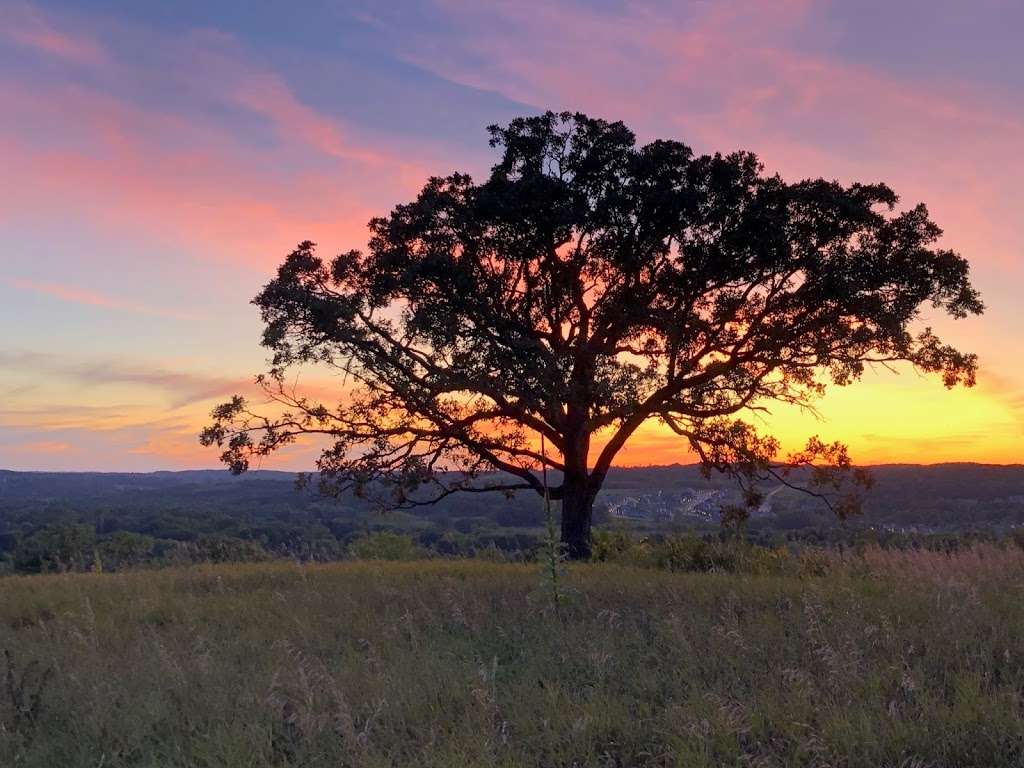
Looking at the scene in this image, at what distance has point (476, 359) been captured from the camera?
16156 mm

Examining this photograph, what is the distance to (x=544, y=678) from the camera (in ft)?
22.4

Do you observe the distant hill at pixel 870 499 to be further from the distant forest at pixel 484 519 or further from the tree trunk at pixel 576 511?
the tree trunk at pixel 576 511

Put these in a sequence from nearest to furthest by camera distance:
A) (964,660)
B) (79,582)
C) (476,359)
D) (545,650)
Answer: (964,660) < (545,650) < (79,582) < (476,359)

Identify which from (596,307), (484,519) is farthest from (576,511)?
(484,519)

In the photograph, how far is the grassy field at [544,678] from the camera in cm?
532

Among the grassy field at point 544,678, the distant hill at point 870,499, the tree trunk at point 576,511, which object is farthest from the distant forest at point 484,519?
the grassy field at point 544,678

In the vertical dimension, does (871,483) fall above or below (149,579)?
above

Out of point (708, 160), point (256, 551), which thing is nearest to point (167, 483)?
point (256, 551)

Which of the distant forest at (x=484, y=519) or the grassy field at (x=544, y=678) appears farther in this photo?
the distant forest at (x=484, y=519)

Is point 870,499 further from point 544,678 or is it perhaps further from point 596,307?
point 544,678

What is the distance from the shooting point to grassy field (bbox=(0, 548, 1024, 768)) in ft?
17.5

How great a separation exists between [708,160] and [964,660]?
11845mm

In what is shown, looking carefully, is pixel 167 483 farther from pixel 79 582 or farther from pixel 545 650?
pixel 545 650

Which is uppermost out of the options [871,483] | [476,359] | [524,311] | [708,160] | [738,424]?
[708,160]
